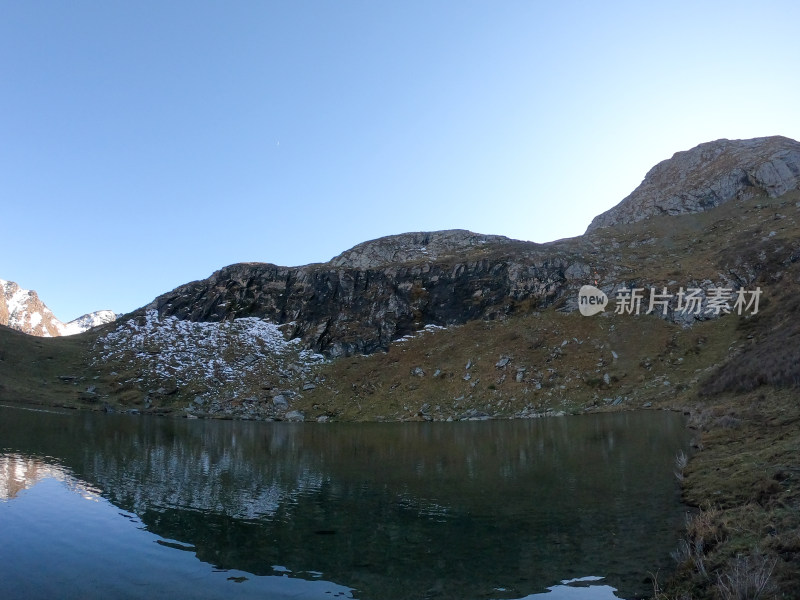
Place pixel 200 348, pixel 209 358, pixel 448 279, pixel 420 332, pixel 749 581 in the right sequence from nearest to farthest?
pixel 749 581 < pixel 209 358 < pixel 420 332 < pixel 200 348 < pixel 448 279

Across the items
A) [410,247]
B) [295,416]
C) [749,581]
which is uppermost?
[410,247]

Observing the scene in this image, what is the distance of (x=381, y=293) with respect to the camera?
12150cm

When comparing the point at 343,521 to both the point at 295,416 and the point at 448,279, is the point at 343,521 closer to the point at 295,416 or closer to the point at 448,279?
the point at 295,416

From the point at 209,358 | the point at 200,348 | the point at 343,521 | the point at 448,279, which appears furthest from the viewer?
the point at 448,279

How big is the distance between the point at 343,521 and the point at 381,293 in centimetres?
10101

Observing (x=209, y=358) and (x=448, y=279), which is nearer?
(x=209, y=358)

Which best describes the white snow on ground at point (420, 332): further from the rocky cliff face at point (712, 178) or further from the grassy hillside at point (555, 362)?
the rocky cliff face at point (712, 178)

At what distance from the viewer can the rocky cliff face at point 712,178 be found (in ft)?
386

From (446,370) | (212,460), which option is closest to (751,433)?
(212,460)

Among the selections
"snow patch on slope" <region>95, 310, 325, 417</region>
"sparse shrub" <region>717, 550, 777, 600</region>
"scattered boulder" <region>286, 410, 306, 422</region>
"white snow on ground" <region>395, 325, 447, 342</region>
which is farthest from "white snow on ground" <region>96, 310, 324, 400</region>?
"sparse shrub" <region>717, 550, 777, 600</region>

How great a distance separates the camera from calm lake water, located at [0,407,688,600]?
14.5m

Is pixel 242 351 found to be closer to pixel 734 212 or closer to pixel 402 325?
pixel 402 325

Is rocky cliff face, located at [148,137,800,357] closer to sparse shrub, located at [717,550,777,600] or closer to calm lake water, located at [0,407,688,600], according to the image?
calm lake water, located at [0,407,688,600]

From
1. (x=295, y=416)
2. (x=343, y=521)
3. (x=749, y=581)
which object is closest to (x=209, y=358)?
(x=295, y=416)
